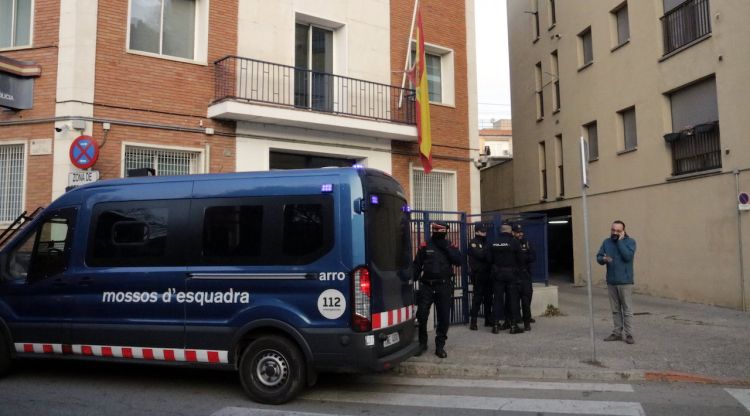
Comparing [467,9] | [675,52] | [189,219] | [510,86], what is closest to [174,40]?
[189,219]

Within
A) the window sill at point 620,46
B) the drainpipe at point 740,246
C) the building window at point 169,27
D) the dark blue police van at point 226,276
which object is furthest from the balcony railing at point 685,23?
the building window at point 169,27

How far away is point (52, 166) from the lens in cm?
1044

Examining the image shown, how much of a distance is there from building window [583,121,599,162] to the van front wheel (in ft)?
48.8

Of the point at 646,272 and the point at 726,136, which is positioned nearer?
the point at 726,136

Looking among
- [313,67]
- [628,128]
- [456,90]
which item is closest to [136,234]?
[313,67]

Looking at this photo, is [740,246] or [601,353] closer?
[601,353]

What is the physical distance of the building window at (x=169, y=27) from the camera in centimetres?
1131

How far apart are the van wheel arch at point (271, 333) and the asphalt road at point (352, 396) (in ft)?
1.27

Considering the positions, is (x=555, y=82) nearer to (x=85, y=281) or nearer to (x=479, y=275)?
(x=479, y=275)

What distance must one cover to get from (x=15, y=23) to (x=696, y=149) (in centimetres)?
1523

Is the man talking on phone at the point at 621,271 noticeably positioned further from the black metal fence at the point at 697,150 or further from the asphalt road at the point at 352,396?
the black metal fence at the point at 697,150

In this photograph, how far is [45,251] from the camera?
681cm

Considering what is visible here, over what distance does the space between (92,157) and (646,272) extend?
13.6m

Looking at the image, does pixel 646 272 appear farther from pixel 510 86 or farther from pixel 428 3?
pixel 510 86
